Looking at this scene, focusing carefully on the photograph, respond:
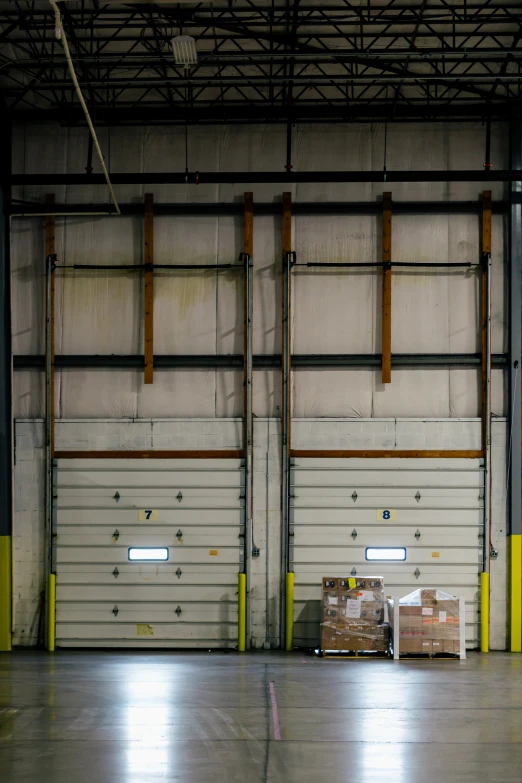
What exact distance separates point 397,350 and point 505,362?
6.46 ft

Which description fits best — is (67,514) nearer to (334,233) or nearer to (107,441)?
(107,441)

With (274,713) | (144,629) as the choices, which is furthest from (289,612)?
(274,713)

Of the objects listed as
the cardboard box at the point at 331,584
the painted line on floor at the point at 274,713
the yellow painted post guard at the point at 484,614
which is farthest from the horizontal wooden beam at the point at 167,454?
the yellow painted post guard at the point at 484,614

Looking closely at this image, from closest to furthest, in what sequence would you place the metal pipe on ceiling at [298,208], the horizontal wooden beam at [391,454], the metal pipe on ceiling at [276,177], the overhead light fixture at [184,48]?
the overhead light fixture at [184,48]
the metal pipe on ceiling at [276,177]
the horizontal wooden beam at [391,454]
the metal pipe on ceiling at [298,208]

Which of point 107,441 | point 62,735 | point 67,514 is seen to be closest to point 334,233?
Result: point 107,441

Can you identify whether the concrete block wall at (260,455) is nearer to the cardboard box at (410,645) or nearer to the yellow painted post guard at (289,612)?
the yellow painted post guard at (289,612)

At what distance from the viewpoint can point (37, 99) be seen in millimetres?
16062

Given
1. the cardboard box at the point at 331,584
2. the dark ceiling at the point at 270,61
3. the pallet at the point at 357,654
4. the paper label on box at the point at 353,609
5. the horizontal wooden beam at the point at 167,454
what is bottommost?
the pallet at the point at 357,654

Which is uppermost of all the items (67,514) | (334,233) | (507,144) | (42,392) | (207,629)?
(507,144)

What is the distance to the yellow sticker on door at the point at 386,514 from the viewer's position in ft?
51.5

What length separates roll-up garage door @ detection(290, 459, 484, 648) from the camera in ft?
51.2

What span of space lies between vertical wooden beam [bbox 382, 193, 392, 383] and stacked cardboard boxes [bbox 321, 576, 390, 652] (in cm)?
369

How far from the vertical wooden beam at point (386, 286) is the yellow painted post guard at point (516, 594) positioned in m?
3.73

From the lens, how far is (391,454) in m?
15.7
